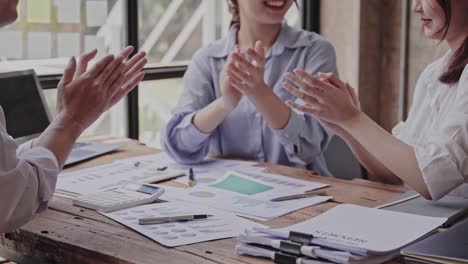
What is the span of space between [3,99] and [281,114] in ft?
2.96

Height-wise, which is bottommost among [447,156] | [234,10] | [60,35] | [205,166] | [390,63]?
[205,166]

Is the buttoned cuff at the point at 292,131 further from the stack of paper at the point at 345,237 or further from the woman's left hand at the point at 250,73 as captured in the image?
the stack of paper at the point at 345,237

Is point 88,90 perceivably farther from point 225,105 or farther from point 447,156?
point 447,156

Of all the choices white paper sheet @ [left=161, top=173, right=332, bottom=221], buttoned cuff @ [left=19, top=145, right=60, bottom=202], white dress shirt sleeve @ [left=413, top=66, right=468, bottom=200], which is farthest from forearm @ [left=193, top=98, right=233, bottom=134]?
buttoned cuff @ [left=19, top=145, right=60, bottom=202]

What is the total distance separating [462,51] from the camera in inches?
→ 75.1

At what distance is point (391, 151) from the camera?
176 cm

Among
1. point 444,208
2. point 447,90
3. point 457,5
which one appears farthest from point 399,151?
point 457,5

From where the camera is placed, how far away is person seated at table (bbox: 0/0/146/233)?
1356 mm

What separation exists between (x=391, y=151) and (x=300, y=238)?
46 cm

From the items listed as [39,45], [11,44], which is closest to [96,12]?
[39,45]

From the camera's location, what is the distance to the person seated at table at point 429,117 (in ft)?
5.51

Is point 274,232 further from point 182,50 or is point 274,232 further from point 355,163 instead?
point 182,50

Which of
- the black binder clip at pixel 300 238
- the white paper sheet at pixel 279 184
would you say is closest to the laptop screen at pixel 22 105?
the white paper sheet at pixel 279 184

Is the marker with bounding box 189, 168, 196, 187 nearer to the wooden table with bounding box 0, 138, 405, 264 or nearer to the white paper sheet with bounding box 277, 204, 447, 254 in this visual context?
the wooden table with bounding box 0, 138, 405, 264
